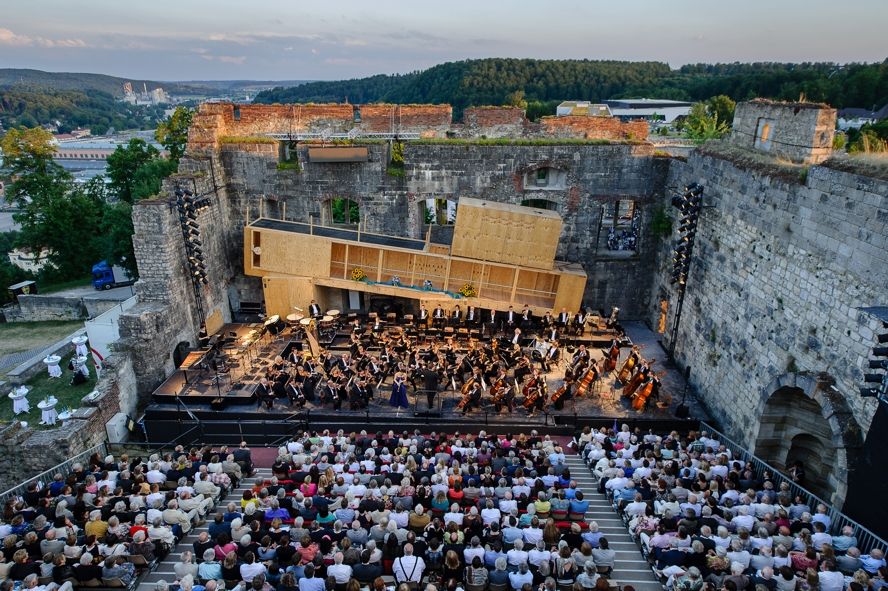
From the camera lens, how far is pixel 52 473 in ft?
42.1

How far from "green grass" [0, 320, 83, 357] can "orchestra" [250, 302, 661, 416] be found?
1470cm

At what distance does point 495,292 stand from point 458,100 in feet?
200

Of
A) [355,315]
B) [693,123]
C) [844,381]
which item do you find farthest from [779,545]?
[693,123]

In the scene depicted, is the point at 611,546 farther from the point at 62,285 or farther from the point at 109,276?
the point at 62,285

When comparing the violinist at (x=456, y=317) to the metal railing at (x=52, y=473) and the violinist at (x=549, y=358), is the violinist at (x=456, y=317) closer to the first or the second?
the violinist at (x=549, y=358)

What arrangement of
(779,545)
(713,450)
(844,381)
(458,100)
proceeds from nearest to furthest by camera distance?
(779,545)
(844,381)
(713,450)
(458,100)

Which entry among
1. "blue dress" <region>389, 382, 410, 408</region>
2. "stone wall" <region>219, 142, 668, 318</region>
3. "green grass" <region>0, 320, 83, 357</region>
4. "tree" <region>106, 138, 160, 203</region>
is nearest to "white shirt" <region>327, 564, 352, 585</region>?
"blue dress" <region>389, 382, 410, 408</region>

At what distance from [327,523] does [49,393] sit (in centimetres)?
1448

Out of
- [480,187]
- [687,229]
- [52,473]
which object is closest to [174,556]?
[52,473]

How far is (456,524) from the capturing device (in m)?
9.28

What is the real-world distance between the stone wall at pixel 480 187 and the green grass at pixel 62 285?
1697cm

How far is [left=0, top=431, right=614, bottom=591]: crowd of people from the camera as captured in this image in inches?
330

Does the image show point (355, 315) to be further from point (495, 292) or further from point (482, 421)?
point (482, 421)

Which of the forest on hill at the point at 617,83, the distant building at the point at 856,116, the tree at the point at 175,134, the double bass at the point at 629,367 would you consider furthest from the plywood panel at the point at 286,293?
the forest on hill at the point at 617,83
